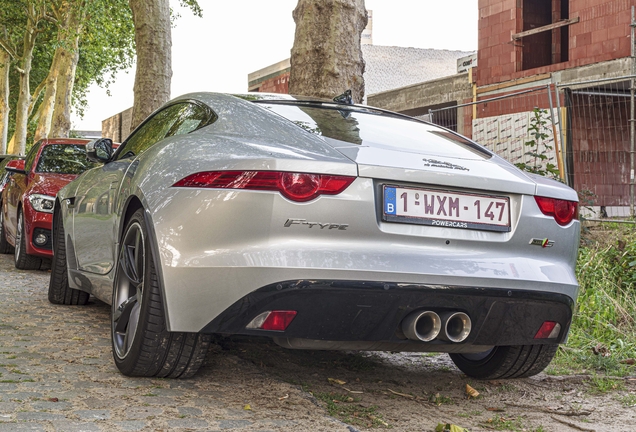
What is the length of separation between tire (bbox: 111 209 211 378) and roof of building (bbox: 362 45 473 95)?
3591 centimetres

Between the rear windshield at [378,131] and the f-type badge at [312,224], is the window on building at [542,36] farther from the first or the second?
the f-type badge at [312,224]

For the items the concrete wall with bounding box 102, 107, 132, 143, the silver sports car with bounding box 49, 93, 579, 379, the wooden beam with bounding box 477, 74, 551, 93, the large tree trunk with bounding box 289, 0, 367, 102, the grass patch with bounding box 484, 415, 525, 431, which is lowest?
the grass patch with bounding box 484, 415, 525, 431

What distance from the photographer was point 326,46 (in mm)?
8539

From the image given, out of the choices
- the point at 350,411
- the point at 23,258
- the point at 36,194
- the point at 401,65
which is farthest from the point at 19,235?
the point at 401,65

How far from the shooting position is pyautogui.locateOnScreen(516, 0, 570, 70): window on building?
20.5 meters

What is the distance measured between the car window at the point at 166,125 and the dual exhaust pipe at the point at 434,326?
1.53m

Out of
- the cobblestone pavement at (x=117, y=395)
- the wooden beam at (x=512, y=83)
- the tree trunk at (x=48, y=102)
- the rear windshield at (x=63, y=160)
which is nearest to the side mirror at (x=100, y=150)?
the cobblestone pavement at (x=117, y=395)

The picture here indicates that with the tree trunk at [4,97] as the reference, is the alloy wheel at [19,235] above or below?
below

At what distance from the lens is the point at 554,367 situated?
514 cm

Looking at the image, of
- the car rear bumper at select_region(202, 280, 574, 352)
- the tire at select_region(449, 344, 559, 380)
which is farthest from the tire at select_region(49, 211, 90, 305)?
the tire at select_region(449, 344, 559, 380)

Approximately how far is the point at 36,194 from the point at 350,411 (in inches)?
240

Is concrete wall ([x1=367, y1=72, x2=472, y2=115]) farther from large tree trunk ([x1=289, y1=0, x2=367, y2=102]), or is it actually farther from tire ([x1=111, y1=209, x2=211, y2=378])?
tire ([x1=111, y1=209, x2=211, y2=378])

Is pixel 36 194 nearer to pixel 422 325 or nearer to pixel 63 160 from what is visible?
pixel 63 160

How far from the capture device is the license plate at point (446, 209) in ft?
11.3
